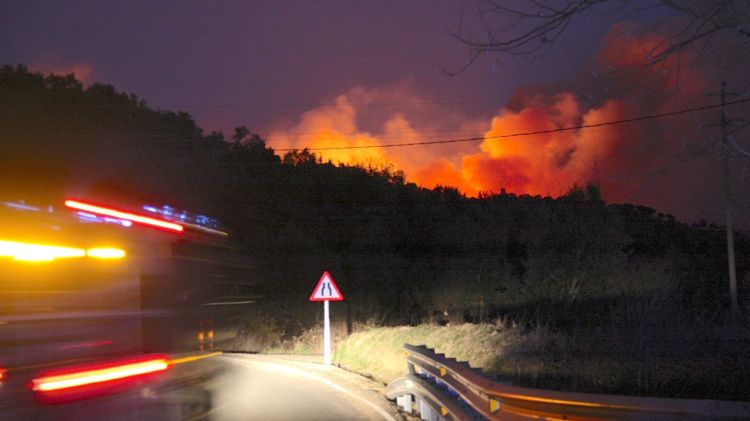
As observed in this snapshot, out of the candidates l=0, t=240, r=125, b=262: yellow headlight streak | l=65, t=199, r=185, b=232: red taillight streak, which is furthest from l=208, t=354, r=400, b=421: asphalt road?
l=0, t=240, r=125, b=262: yellow headlight streak

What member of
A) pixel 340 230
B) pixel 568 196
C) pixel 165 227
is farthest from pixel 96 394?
pixel 340 230

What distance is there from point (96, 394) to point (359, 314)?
24733 millimetres

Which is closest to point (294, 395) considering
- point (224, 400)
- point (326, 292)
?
Answer: point (224, 400)

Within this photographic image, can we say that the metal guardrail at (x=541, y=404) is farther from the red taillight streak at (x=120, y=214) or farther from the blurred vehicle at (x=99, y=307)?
the red taillight streak at (x=120, y=214)

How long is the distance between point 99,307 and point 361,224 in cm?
3805

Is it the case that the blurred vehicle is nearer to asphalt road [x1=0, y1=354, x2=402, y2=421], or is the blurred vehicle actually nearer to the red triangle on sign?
asphalt road [x1=0, y1=354, x2=402, y2=421]

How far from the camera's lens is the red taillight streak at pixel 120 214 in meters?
8.59

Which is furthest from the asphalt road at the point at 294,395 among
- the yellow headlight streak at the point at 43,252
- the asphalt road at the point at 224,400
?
the yellow headlight streak at the point at 43,252

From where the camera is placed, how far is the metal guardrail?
471cm

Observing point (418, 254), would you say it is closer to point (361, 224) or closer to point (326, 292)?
point (361, 224)

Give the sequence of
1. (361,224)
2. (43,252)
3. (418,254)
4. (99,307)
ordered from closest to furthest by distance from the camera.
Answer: (43,252), (99,307), (418,254), (361,224)

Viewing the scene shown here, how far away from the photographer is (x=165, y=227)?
417 inches

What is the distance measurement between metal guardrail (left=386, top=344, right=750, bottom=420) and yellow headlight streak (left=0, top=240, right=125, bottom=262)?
15.2 ft

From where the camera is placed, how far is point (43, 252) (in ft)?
25.0
